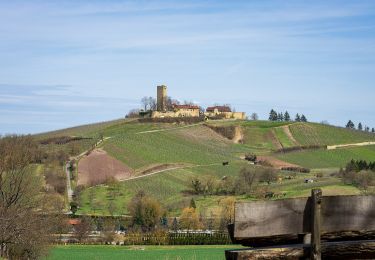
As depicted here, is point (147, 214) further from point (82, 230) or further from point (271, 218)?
point (271, 218)

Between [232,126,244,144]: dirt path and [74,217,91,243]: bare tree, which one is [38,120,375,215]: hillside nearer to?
[232,126,244,144]: dirt path

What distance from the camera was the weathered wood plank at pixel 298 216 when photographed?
17.6 ft

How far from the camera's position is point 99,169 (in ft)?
338

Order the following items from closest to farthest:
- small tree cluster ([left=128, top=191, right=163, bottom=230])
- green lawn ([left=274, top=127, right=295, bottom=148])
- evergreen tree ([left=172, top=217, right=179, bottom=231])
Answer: evergreen tree ([left=172, top=217, right=179, bottom=231]) < small tree cluster ([left=128, top=191, right=163, bottom=230]) < green lawn ([left=274, top=127, right=295, bottom=148])

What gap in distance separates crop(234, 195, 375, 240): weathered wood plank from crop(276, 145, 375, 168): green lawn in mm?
119551

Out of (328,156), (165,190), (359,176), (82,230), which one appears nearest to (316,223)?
(82,230)

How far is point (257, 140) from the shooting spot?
15162 centimetres

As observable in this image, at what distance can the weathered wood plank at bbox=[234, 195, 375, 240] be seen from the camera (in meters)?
5.36

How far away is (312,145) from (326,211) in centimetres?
13959

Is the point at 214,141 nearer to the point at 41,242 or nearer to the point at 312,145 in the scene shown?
the point at 312,145

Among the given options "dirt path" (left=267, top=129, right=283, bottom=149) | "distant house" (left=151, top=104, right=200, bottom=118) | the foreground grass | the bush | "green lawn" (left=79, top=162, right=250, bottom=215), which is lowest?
the foreground grass

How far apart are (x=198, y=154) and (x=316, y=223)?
120037 millimetres

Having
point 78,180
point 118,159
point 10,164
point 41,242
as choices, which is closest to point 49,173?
point 78,180

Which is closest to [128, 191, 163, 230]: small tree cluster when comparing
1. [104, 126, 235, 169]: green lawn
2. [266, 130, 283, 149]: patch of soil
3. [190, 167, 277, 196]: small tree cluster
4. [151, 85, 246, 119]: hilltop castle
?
[190, 167, 277, 196]: small tree cluster
